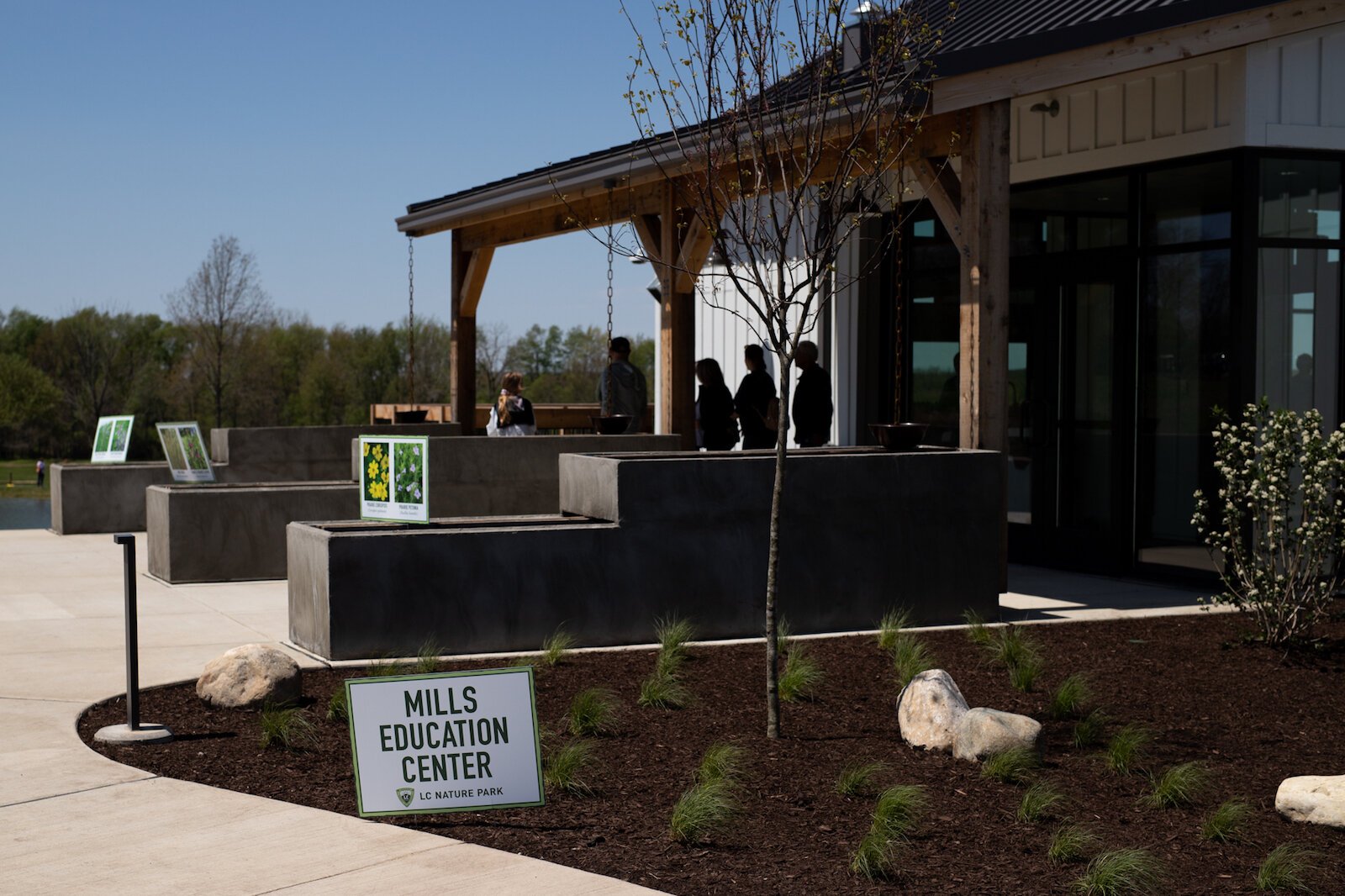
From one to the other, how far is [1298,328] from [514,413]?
785 cm

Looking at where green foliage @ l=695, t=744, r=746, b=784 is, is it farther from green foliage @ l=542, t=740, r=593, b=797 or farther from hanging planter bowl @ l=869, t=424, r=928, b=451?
hanging planter bowl @ l=869, t=424, r=928, b=451

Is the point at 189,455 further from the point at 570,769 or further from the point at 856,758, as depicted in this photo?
the point at 856,758

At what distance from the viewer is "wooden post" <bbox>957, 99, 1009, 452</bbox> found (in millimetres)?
10234

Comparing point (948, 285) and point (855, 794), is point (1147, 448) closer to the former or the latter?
point (948, 285)

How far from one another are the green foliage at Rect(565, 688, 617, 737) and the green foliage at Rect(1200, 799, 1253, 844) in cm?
246

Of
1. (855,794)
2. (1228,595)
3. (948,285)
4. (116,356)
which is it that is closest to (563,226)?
(948,285)

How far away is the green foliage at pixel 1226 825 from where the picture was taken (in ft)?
16.8

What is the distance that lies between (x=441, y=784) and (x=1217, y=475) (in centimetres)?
745

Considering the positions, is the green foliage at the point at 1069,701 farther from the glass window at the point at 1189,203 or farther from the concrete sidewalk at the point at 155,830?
the glass window at the point at 1189,203

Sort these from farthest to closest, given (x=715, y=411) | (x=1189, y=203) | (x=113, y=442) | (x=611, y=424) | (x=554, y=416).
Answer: (x=554, y=416) < (x=113, y=442) < (x=611, y=424) < (x=715, y=411) < (x=1189, y=203)

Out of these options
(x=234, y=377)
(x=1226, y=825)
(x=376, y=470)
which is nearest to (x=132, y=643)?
(x=376, y=470)

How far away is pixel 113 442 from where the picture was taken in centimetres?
1691

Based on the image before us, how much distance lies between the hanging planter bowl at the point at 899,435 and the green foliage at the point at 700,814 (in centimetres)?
493

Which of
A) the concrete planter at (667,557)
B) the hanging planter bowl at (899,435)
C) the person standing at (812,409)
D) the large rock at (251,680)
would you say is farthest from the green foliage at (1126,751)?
the person standing at (812,409)
